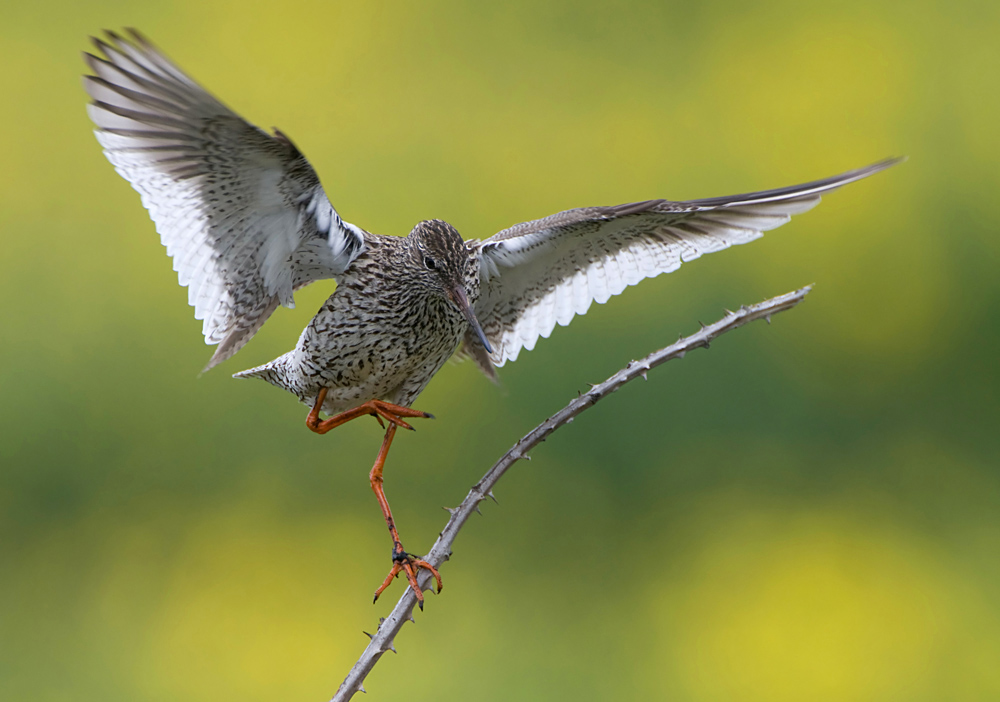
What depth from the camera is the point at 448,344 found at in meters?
2.69

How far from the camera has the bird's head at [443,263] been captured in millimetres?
2512

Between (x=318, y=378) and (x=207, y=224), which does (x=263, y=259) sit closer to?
(x=207, y=224)

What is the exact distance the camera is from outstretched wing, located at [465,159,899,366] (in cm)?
270

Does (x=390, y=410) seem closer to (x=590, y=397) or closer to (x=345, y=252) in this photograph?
(x=345, y=252)

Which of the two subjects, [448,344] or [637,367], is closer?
[637,367]

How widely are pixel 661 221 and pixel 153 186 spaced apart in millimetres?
1567

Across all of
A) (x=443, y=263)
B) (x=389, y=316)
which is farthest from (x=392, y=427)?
(x=443, y=263)

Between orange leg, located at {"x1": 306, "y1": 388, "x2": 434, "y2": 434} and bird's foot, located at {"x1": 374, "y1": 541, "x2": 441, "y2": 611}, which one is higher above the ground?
orange leg, located at {"x1": 306, "y1": 388, "x2": 434, "y2": 434}

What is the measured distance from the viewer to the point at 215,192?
7.76 feet

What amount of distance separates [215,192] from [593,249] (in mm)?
1249

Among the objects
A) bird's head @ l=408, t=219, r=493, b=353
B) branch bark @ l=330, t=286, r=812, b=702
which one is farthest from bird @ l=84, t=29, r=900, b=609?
branch bark @ l=330, t=286, r=812, b=702

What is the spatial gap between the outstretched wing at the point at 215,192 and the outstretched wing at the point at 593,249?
57 cm

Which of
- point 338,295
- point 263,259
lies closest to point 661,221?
point 338,295

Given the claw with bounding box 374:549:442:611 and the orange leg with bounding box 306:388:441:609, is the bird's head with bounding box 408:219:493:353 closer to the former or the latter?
the orange leg with bounding box 306:388:441:609
